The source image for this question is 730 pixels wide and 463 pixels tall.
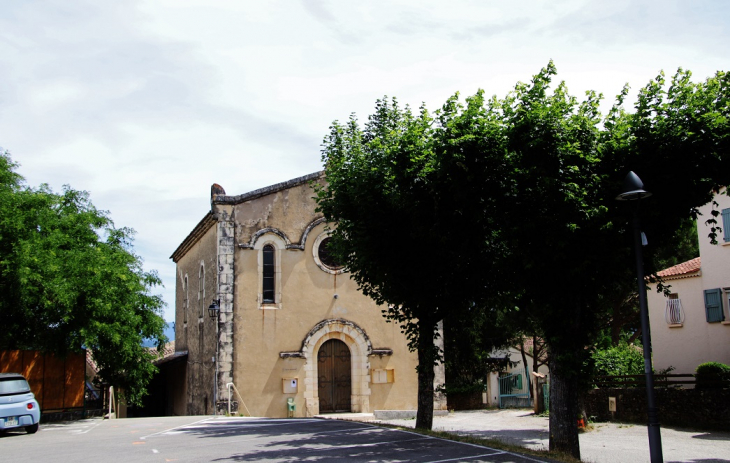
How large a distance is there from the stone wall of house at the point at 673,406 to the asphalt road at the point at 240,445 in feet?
32.8

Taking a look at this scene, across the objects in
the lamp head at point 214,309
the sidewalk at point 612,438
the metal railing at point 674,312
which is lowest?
the sidewalk at point 612,438

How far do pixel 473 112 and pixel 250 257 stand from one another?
1386 cm

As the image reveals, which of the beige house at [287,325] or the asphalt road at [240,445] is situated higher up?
the beige house at [287,325]

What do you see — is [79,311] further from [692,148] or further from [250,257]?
[692,148]

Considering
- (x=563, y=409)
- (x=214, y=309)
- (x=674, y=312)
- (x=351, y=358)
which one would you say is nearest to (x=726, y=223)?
(x=674, y=312)

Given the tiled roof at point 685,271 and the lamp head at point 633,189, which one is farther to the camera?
the tiled roof at point 685,271

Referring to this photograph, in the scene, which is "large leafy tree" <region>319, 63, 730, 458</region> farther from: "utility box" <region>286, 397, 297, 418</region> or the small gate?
the small gate

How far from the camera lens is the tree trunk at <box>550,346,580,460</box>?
479 inches

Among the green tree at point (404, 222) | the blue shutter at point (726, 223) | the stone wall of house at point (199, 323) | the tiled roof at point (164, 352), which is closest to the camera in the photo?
the green tree at point (404, 222)

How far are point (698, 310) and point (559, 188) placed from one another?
51.8 ft

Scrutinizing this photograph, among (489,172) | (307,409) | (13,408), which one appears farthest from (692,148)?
(307,409)

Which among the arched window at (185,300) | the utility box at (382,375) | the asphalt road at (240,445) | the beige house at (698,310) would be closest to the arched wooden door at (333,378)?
the utility box at (382,375)

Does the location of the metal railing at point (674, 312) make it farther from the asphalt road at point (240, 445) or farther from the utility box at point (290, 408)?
the asphalt road at point (240, 445)

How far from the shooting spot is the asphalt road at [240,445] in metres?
11.0
